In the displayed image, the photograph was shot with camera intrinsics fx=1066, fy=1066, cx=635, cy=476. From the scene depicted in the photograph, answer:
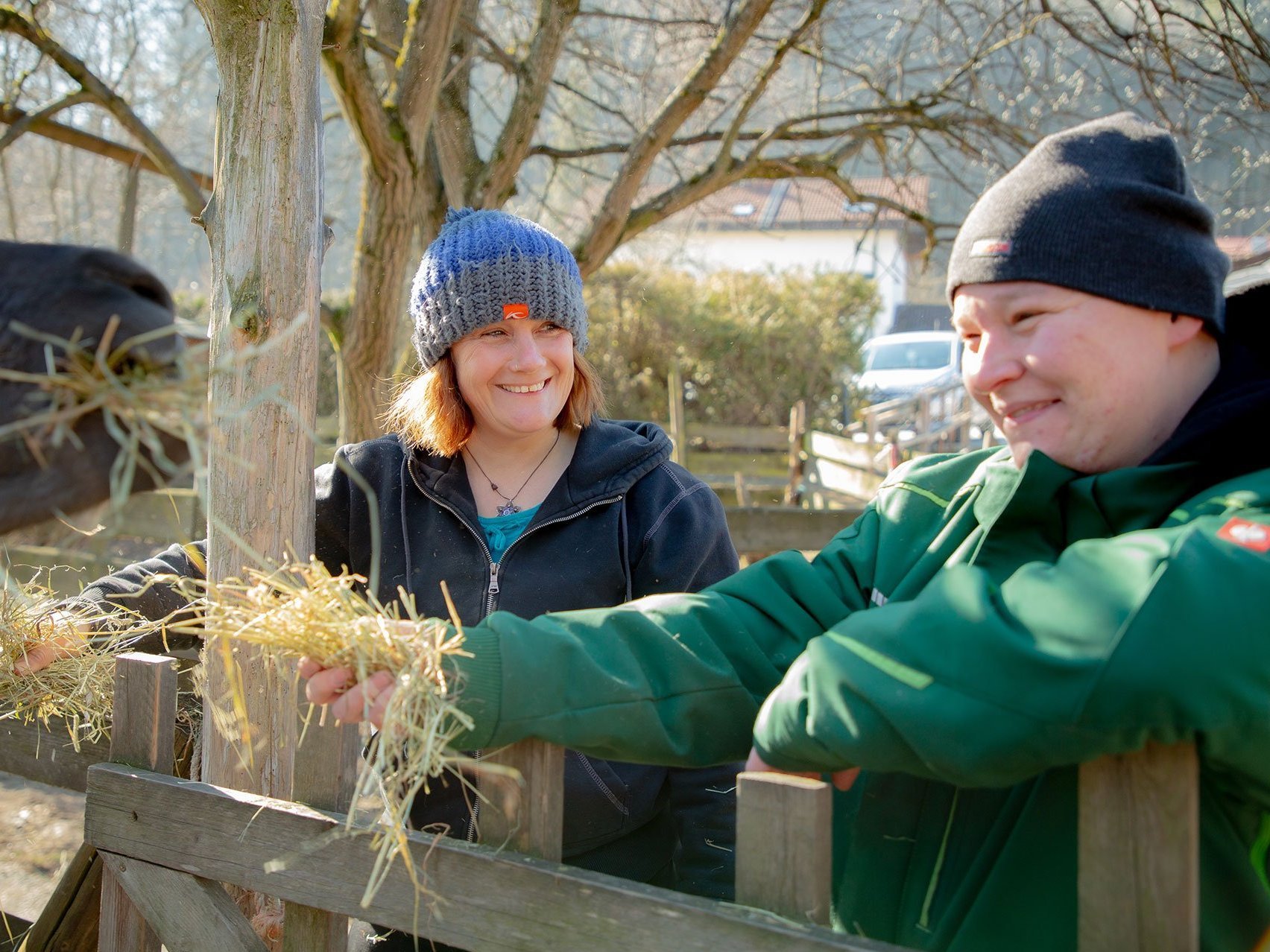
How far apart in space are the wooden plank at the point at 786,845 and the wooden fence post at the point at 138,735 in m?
1.18

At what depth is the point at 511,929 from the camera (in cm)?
154

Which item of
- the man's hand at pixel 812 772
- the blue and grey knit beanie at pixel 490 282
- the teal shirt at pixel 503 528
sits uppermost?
the blue and grey knit beanie at pixel 490 282

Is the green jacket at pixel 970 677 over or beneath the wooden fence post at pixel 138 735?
over

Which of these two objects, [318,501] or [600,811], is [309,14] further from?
[600,811]

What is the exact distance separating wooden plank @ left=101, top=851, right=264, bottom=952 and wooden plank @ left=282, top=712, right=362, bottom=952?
129 millimetres

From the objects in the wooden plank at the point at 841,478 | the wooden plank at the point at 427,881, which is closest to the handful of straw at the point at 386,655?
the wooden plank at the point at 427,881

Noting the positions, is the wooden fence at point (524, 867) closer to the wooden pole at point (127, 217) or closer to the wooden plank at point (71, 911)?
the wooden plank at point (71, 911)

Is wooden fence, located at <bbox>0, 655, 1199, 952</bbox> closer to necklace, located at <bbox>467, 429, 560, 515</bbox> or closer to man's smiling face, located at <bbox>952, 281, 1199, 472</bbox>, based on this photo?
man's smiling face, located at <bbox>952, 281, 1199, 472</bbox>

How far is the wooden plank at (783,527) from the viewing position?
6.92 meters

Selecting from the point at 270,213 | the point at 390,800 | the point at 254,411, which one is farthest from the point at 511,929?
the point at 270,213

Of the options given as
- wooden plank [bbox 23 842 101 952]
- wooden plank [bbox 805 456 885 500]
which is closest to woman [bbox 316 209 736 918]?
wooden plank [bbox 23 842 101 952]

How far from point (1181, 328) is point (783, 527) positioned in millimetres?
5520

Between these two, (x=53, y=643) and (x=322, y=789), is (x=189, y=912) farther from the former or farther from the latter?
(x=53, y=643)

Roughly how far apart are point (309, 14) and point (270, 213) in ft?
1.38
